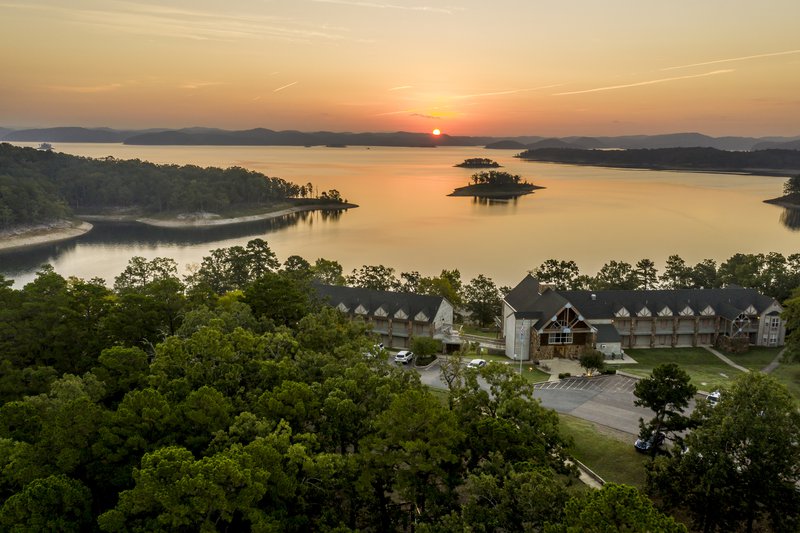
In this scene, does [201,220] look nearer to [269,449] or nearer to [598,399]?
[598,399]

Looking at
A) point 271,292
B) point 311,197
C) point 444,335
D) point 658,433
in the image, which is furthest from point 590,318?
point 311,197

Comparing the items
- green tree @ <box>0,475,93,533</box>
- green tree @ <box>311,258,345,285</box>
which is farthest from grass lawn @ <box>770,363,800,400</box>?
green tree @ <box>0,475,93,533</box>

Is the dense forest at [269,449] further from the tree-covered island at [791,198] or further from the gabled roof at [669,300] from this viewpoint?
the tree-covered island at [791,198]

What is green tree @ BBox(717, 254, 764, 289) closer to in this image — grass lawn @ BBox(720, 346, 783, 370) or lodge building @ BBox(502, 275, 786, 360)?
lodge building @ BBox(502, 275, 786, 360)

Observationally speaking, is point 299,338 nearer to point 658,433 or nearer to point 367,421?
point 367,421

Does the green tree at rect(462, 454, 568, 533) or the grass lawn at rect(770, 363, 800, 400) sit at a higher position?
the green tree at rect(462, 454, 568, 533)

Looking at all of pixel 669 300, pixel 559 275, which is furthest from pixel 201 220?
pixel 669 300

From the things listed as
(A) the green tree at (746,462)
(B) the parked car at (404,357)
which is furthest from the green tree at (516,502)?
(B) the parked car at (404,357)
